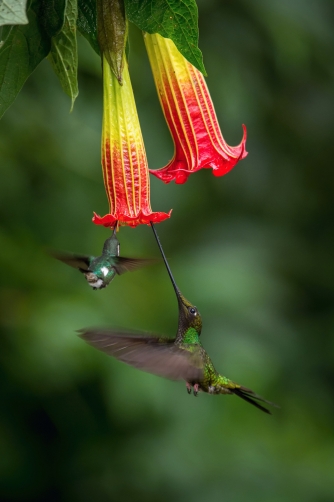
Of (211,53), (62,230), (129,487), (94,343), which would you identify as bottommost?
(129,487)

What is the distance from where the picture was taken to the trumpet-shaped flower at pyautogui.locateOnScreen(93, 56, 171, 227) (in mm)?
1365

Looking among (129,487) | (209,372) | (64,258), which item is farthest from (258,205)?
(64,258)

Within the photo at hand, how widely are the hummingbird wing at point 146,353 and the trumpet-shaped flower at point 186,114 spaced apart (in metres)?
0.34

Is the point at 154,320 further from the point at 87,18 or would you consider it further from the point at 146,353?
the point at 87,18

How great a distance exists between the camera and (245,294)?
2977 mm

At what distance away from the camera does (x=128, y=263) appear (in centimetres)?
160

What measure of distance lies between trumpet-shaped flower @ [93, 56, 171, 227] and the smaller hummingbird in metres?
0.11

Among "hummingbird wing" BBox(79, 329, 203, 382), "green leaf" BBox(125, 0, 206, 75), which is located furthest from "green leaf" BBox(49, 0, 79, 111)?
"hummingbird wing" BBox(79, 329, 203, 382)

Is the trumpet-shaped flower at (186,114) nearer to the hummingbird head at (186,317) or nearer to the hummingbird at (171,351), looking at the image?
the hummingbird at (171,351)

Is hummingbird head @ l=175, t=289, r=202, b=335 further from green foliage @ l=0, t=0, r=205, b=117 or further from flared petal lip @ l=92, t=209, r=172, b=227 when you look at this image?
green foliage @ l=0, t=0, r=205, b=117

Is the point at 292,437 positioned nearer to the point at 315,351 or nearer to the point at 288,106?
the point at 315,351

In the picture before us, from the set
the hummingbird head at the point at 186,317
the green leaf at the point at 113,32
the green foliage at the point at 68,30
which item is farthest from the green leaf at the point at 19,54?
the hummingbird head at the point at 186,317

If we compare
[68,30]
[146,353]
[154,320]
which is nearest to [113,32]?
[68,30]

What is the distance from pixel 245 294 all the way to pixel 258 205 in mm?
1162
